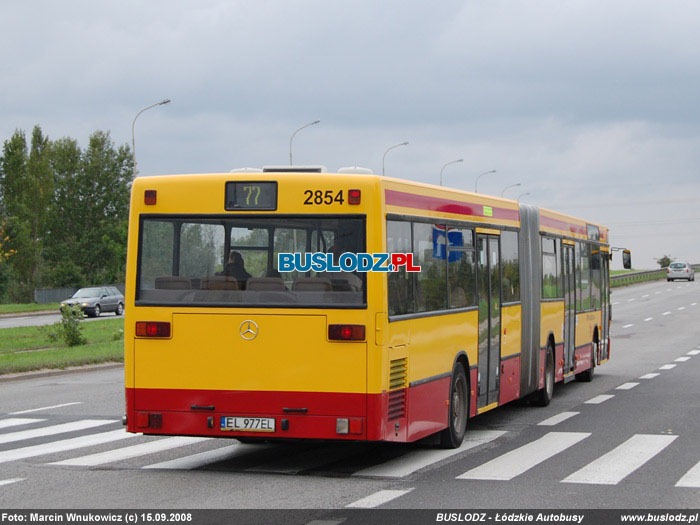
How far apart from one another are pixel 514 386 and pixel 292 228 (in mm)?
5540

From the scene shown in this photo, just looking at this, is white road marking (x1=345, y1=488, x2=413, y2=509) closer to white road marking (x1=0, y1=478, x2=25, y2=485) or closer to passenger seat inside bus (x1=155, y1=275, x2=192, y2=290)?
passenger seat inside bus (x1=155, y1=275, x2=192, y2=290)

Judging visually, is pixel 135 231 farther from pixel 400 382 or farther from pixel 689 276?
pixel 689 276

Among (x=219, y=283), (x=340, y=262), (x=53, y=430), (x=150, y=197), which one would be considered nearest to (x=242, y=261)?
(x=219, y=283)

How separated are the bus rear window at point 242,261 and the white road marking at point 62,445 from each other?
97.0 inches

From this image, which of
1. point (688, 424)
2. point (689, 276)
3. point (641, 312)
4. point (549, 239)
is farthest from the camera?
point (689, 276)

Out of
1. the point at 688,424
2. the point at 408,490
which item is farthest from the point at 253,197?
the point at 688,424

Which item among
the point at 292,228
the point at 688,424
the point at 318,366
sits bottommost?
the point at 688,424

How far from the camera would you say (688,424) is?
1395cm

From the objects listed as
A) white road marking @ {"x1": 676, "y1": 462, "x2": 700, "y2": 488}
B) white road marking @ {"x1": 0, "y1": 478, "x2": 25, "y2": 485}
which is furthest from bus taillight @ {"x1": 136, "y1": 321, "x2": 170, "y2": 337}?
white road marking @ {"x1": 676, "y1": 462, "x2": 700, "y2": 488}

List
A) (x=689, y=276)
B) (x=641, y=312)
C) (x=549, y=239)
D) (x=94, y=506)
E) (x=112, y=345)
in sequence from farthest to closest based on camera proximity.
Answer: (x=689, y=276)
(x=641, y=312)
(x=112, y=345)
(x=549, y=239)
(x=94, y=506)

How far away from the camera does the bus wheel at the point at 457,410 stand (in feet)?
38.4

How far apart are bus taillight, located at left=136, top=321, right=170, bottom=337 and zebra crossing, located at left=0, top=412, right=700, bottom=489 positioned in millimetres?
1292

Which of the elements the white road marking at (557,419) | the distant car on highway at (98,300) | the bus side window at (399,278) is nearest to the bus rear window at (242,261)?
the bus side window at (399,278)

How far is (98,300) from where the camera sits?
186 ft
